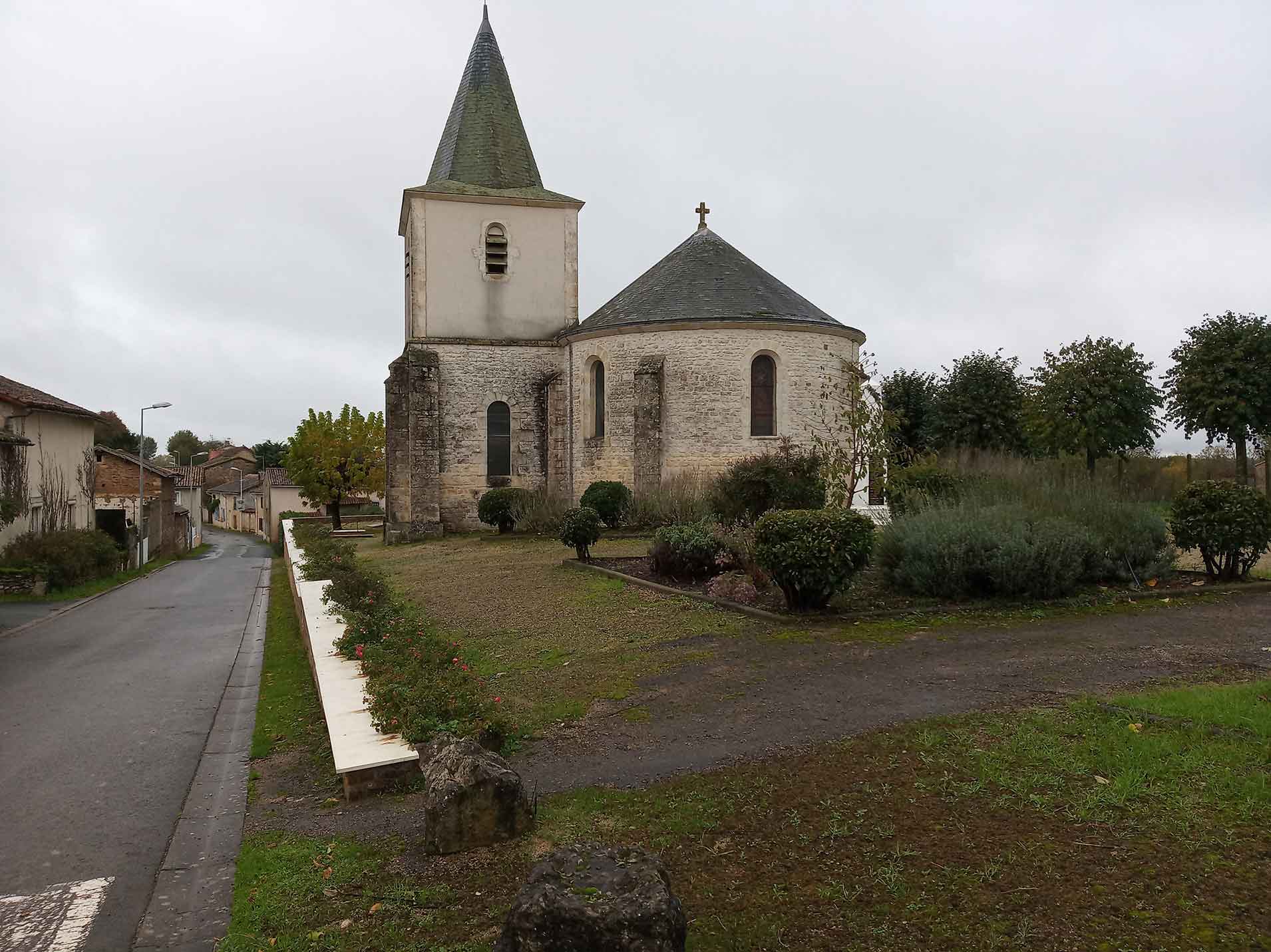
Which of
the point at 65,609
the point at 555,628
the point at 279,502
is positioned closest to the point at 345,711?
the point at 555,628

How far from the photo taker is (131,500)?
1342 inches

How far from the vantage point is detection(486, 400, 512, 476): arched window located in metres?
26.1

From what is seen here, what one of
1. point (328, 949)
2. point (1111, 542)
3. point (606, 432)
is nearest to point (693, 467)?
point (606, 432)

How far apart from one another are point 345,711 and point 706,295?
1880 cm

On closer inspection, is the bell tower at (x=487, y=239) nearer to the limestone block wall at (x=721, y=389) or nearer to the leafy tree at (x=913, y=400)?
the limestone block wall at (x=721, y=389)

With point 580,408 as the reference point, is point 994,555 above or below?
below

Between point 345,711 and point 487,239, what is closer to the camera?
point 345,711

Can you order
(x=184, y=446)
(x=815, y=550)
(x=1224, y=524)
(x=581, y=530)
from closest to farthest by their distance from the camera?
(x=815, y=550)
(x=1224, y=524)
(x=581, y=530)
(x=184, y=446)

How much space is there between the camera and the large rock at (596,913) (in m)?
2.70

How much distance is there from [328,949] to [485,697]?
2.74m

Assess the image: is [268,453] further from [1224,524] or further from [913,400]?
[1224,524]

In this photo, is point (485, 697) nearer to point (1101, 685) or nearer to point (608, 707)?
point (608, 707)

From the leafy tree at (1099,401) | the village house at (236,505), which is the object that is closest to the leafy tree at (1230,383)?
the leafy tree at (1099,401)

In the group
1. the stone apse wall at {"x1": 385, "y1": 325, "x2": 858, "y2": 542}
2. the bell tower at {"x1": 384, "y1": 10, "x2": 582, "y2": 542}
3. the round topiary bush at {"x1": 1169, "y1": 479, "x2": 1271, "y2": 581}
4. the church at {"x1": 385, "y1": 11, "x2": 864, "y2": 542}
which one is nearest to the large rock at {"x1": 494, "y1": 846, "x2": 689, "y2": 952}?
the round topiary bush at {"x1": 1169, "y1": 479, "x2": 1271, "y2": 581}
